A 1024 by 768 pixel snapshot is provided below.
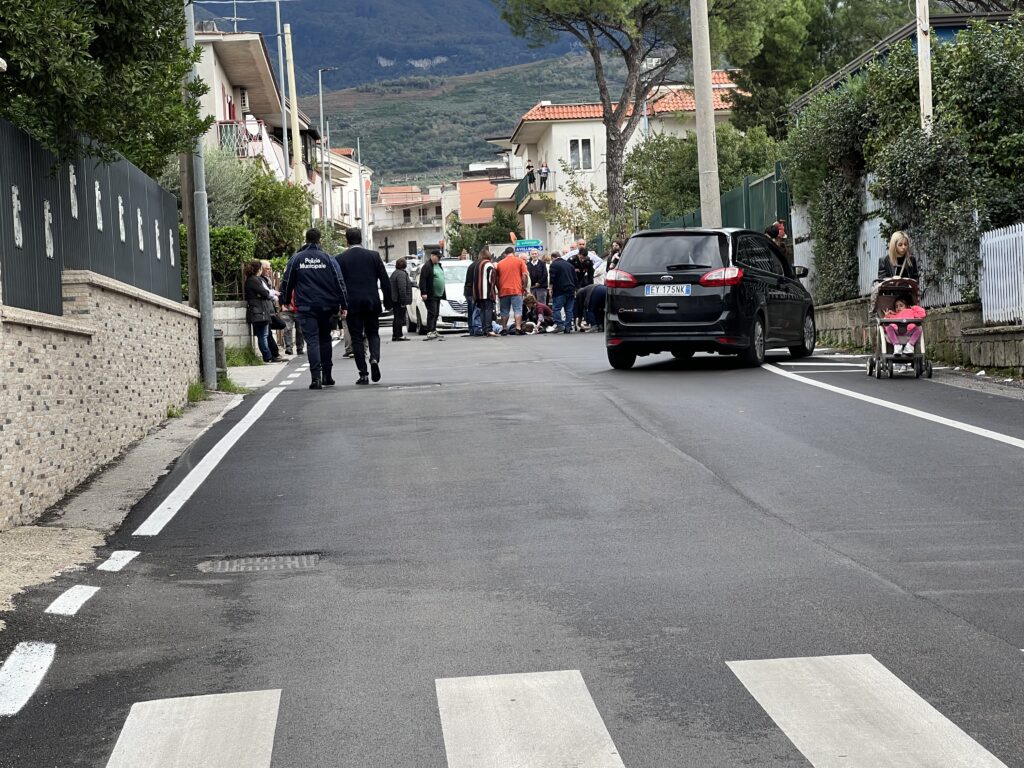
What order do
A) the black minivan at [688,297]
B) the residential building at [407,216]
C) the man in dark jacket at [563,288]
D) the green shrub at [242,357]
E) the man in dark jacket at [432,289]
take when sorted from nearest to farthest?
the black minivan at [688,297], the green shrub at [242,357], the man in dark jacket at [563,288], the man in dark jacket at [432,289], the residential building at [407,216]

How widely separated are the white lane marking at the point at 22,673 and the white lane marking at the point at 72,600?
0.62 m

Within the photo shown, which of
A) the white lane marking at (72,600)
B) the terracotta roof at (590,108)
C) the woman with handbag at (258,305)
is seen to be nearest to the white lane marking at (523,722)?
the white lane marking at (72,600)

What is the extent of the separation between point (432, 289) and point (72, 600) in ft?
83.6

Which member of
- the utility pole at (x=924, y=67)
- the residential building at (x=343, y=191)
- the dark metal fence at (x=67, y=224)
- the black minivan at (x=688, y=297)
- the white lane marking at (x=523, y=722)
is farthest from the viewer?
the residential building at (x=343, y=191)

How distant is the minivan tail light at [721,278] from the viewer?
18656 millimetres

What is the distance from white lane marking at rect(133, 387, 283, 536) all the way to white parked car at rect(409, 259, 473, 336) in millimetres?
19202

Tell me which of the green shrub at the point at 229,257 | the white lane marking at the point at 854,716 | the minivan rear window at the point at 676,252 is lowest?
the white lane marking at the point at 854,716

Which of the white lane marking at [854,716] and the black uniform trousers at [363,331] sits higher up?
the black uniform trousers at [363,331]

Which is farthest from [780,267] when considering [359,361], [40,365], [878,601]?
[878,601]

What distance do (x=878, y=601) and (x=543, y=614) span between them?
4.58 feet

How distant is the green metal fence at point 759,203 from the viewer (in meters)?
29.6

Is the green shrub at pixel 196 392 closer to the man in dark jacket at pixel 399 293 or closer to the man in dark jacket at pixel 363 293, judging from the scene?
the man in dark jacket at pixel 363 293

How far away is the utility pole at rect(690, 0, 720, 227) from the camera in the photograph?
27344 mm

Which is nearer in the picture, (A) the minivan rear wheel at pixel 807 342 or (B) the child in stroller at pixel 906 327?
(B) the child in stroller at pixel 906 327
